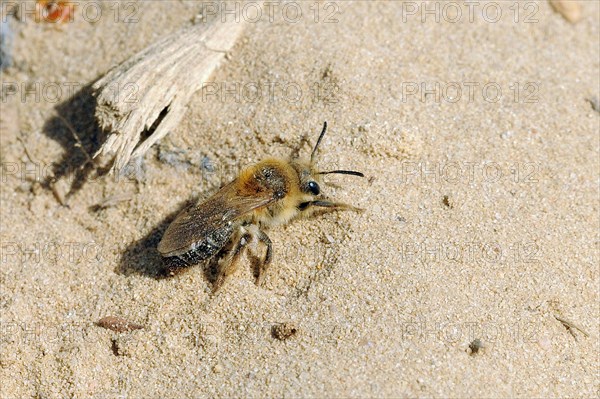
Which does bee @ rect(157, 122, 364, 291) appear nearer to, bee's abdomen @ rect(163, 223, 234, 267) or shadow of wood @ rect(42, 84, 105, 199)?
bee's abdomen @ rect(163, 223, 234, 267)

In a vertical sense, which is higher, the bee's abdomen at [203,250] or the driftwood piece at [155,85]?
the driftwood piece at [155,85]

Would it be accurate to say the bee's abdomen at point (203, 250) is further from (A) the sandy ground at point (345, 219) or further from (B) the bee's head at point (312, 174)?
(B) the bee's head at point (312, 174)

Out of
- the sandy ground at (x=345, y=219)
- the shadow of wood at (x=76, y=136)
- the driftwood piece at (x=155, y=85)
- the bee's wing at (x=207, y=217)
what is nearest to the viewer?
the sandy ground at (x=345, y=219)

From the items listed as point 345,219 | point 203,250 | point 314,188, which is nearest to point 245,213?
point 203,250

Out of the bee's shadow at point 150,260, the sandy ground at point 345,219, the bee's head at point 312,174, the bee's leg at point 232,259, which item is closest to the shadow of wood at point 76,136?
the sandy ground at point 345,219

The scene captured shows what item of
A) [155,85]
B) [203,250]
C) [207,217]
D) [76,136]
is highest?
[155,85]

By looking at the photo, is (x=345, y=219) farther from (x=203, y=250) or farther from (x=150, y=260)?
(x=150, y=260)

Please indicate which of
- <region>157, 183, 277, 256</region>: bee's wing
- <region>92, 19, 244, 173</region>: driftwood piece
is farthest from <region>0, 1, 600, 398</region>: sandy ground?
<region>157, 183, 277, 256</region>: bee's wing
